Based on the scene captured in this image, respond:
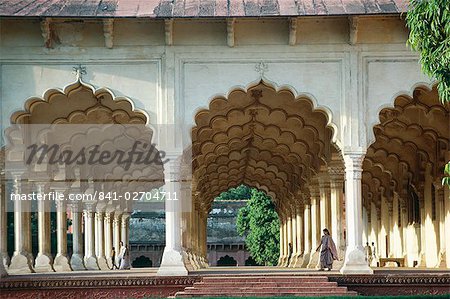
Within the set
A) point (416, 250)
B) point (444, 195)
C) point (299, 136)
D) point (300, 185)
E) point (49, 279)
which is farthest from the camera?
point (300, 185)

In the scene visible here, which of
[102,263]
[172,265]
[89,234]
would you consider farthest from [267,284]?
[102,263]

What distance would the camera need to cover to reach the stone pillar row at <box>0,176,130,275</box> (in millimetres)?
18734

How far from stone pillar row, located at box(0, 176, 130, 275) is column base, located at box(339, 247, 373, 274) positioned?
5711 mm

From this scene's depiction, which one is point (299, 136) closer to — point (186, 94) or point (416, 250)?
point (416, 250)

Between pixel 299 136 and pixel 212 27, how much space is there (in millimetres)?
6897

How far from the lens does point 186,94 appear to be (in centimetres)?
1675

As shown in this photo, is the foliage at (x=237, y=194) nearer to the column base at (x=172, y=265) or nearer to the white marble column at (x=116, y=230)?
the white marble column at (x=116, y=230)

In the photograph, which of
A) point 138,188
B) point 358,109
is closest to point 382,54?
point 358,109

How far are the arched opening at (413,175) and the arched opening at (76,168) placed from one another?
5.43 m

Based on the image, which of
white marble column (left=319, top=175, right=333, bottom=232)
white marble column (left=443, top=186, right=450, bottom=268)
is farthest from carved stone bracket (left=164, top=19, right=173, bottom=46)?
white marble column (left=319, top=175, right=333, bottom=232)

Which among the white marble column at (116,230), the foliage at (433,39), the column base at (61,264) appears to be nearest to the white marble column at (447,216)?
the column base at (61,264)

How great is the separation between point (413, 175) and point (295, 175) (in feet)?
14.7

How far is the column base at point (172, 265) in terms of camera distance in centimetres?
1622

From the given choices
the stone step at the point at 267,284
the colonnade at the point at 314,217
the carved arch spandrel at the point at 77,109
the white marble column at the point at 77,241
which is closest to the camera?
the stone step at the point at 267,284
